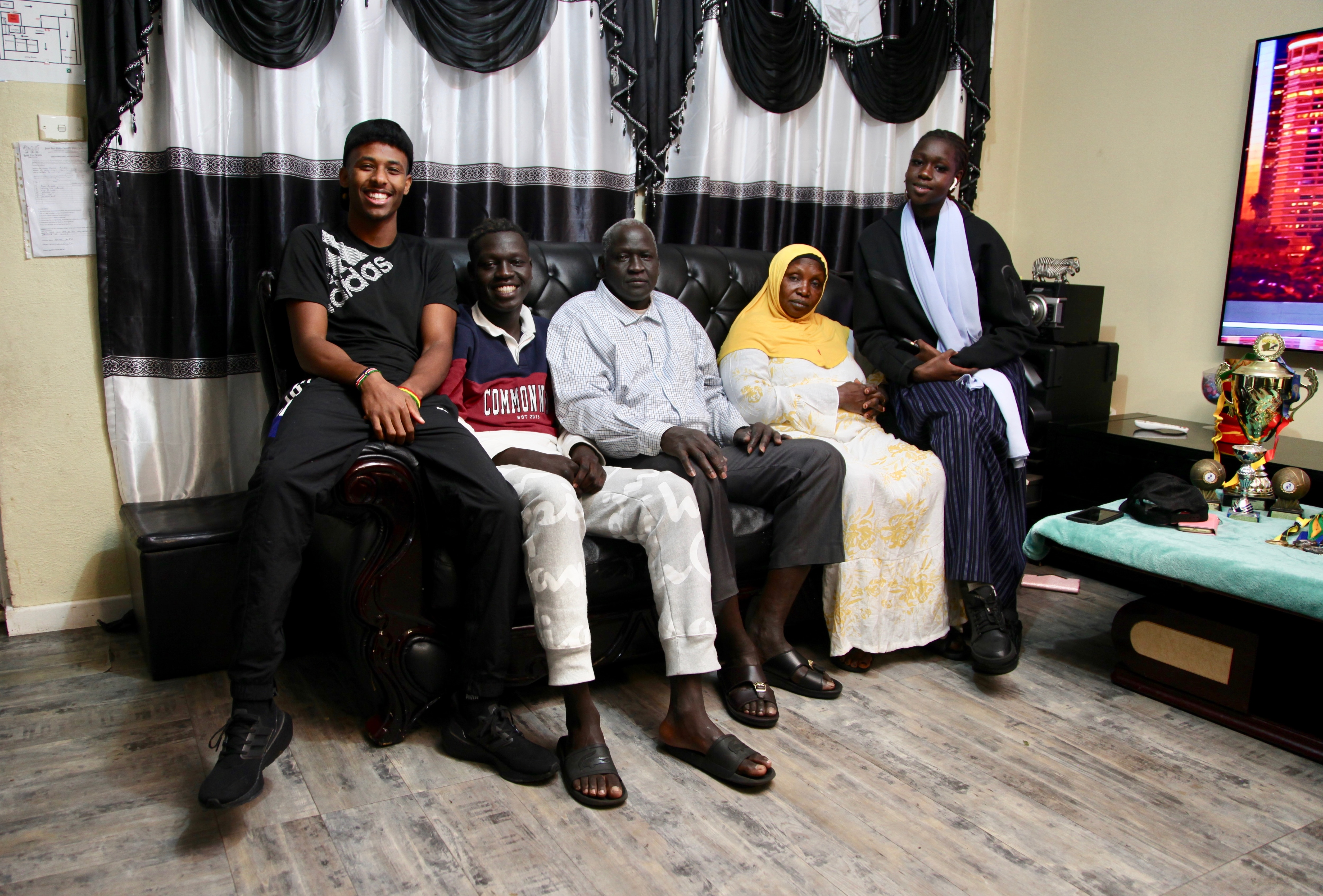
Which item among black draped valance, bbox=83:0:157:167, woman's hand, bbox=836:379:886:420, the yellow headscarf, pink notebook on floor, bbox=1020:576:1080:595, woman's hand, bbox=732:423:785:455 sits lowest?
pink notebook on floor, bbox=1020:576:1080:595

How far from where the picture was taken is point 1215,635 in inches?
83.8

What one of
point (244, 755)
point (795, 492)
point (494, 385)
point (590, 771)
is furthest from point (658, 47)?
point (244, 755)

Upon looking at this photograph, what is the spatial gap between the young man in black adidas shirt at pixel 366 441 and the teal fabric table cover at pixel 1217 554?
4.52 feet

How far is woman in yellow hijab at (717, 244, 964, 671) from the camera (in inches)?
90.7

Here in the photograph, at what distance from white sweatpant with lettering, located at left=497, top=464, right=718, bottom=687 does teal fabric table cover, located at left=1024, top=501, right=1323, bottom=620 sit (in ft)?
3.19

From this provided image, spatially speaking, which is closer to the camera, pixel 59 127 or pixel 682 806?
pixel 682 806

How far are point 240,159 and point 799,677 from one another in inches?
79.1

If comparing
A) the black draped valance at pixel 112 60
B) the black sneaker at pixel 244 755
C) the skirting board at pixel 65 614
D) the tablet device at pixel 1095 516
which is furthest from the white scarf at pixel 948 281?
the skirting board at pixel 65 614

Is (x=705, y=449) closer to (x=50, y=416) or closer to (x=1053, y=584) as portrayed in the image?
(x=1053, y=584)

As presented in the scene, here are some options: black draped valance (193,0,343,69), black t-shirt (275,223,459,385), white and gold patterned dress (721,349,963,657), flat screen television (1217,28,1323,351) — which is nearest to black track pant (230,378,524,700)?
black t-shirt (275,223,459,385)

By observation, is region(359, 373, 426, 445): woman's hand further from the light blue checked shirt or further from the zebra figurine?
the zebra figurine

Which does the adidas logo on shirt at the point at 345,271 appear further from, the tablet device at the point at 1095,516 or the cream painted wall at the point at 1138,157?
the cream painted wall at the point at 1138,157

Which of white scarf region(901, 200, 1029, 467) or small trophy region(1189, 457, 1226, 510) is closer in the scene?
small trophy region(1189, 457, 1226, 510)

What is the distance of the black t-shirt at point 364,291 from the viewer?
206cm
